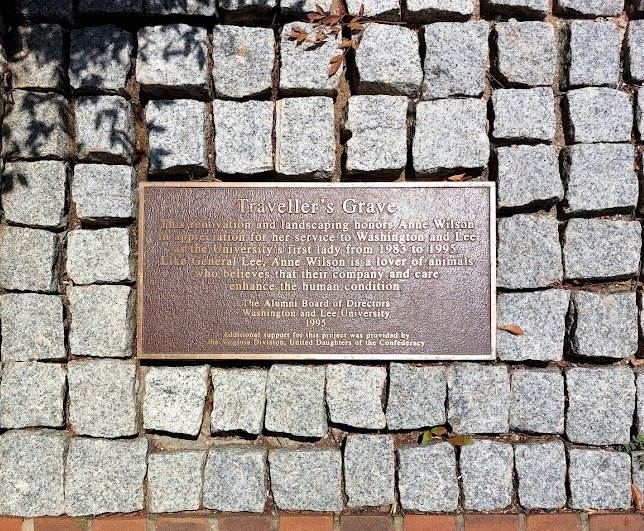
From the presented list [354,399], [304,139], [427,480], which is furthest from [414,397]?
[304,139]

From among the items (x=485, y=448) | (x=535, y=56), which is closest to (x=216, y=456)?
(x=485, y=448)

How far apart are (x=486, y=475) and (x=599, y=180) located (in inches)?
74.1

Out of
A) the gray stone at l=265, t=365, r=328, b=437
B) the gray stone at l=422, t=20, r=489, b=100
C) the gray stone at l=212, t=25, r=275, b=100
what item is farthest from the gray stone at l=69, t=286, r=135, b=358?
the gray stone at l=422, t=20, r=489, b=100

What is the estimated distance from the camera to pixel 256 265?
3.12 meters

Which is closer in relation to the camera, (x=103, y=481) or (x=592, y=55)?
(x=103, y=481)

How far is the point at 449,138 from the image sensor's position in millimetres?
3174

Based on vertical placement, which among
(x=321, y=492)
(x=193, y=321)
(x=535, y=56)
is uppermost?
(x=535, y=56)

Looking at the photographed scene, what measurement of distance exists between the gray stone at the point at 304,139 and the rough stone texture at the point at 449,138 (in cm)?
53

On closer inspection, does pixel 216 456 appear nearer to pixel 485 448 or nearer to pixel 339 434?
pixel 339 434

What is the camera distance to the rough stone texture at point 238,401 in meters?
3.13

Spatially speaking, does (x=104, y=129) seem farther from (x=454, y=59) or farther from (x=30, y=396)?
(x=454, y=59)

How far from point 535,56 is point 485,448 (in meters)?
2.37

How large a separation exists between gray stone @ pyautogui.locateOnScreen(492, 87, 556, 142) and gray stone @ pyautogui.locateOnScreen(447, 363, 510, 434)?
1.45 m

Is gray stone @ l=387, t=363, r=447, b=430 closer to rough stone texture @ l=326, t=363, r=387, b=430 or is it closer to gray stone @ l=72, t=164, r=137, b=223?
rough stone texture @ l=326, t=363, r=387, b=430
